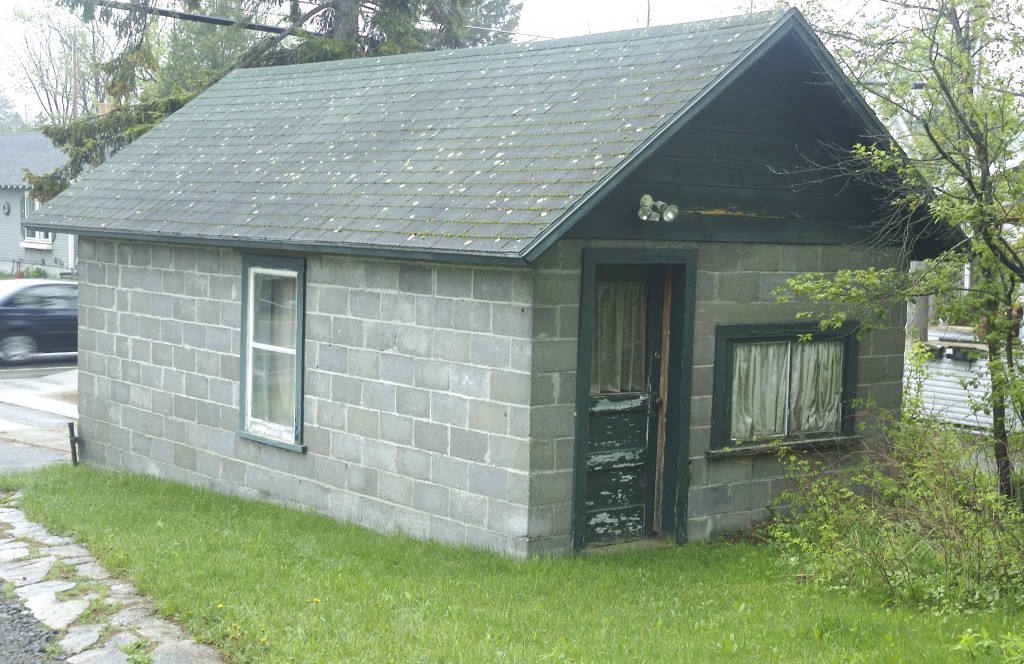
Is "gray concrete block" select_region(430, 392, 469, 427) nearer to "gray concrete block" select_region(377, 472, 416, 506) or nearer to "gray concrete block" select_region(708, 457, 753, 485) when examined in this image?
"gray concrete block" select_region(377, 472, 416, 506)

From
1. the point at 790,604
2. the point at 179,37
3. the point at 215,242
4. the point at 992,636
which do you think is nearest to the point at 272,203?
the point at 215,242

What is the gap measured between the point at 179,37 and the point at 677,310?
38.9m

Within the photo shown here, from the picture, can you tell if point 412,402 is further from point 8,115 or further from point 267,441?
point 8,115

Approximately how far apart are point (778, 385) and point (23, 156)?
4514 cm

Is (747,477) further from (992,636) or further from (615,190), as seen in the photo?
(992,636)

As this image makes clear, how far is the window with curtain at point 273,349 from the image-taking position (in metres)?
10.9

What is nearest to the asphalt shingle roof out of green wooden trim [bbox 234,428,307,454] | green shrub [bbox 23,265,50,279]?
green wooden trim [bbox 234,428,307,454]

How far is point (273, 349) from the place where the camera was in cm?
1116

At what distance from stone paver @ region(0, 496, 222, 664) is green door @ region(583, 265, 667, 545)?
3.43 metres

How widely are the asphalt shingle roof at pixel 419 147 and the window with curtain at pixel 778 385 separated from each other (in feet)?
7.13

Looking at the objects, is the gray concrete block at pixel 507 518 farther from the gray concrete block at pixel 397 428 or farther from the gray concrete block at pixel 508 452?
the gray concrete block at pixel 397 428

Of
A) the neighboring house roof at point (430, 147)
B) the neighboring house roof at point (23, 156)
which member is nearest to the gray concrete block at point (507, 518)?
the neighboring house roof at point (430, 147)

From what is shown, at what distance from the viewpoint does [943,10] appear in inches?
359

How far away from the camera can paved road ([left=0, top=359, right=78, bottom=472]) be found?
15013mm
